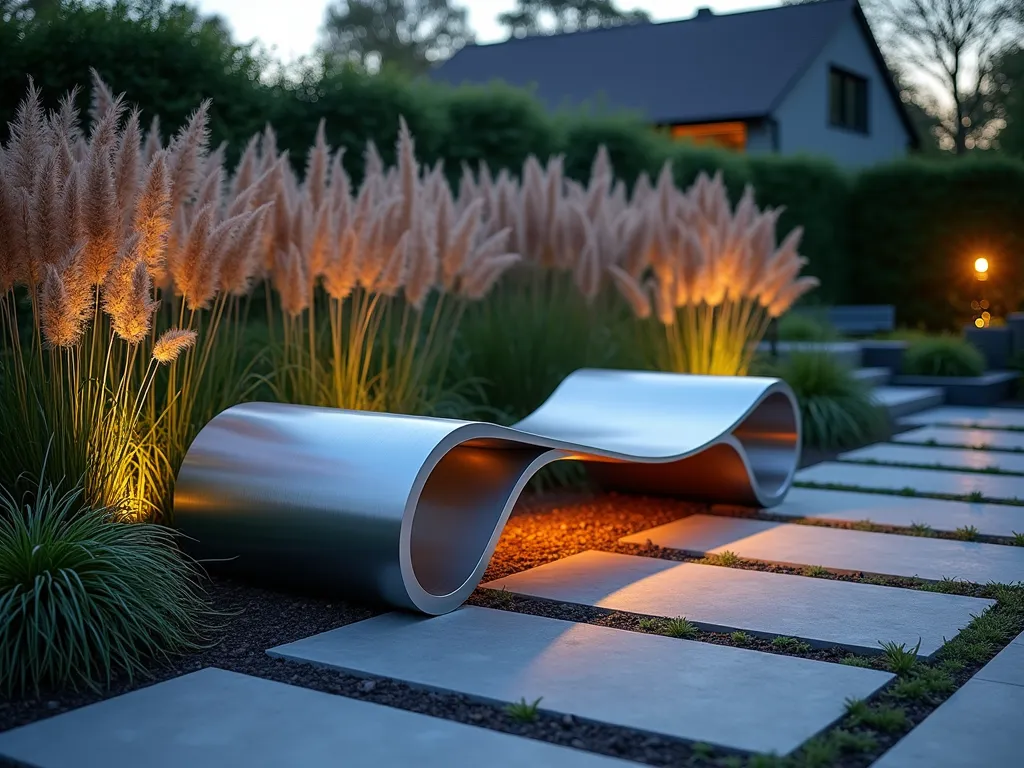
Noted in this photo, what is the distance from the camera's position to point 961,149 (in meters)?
29.6

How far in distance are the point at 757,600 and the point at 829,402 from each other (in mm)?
4052

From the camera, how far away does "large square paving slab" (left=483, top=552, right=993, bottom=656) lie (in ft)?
10.3

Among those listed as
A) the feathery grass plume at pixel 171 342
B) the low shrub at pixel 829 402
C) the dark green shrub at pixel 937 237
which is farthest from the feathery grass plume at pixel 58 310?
the dark green shrub at pixel 937 237

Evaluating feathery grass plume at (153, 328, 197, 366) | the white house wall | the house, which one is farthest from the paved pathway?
the white house wall

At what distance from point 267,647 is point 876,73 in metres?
23.1

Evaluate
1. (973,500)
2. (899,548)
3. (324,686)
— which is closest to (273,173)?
(324,686)

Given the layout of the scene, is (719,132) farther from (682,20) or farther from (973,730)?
(973,730)

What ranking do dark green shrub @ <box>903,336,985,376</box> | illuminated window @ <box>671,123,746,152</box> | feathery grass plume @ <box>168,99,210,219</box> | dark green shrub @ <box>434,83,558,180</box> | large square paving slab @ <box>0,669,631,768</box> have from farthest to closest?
illuminated window @ <box>671,123,746,152</box>
dark green shrub @ <box>903,336,985,376</box>
dark green shrub @ <box>434,83,558,180</box>
feathery grass plume @ <box>168,99,210,219</box>
large square paving slab @ <box>0,669,631,768</box>

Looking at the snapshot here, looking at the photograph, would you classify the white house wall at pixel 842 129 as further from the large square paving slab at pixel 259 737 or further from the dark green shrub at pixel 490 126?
the large square paving slab at pixel 259 737

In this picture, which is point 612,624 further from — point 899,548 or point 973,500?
point 973,500

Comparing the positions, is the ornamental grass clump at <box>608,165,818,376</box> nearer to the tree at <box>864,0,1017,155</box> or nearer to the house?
the house

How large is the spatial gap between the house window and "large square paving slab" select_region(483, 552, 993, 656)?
19646 mm

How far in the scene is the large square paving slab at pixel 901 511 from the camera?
467cm

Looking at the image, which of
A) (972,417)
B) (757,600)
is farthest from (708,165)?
(757,600)
